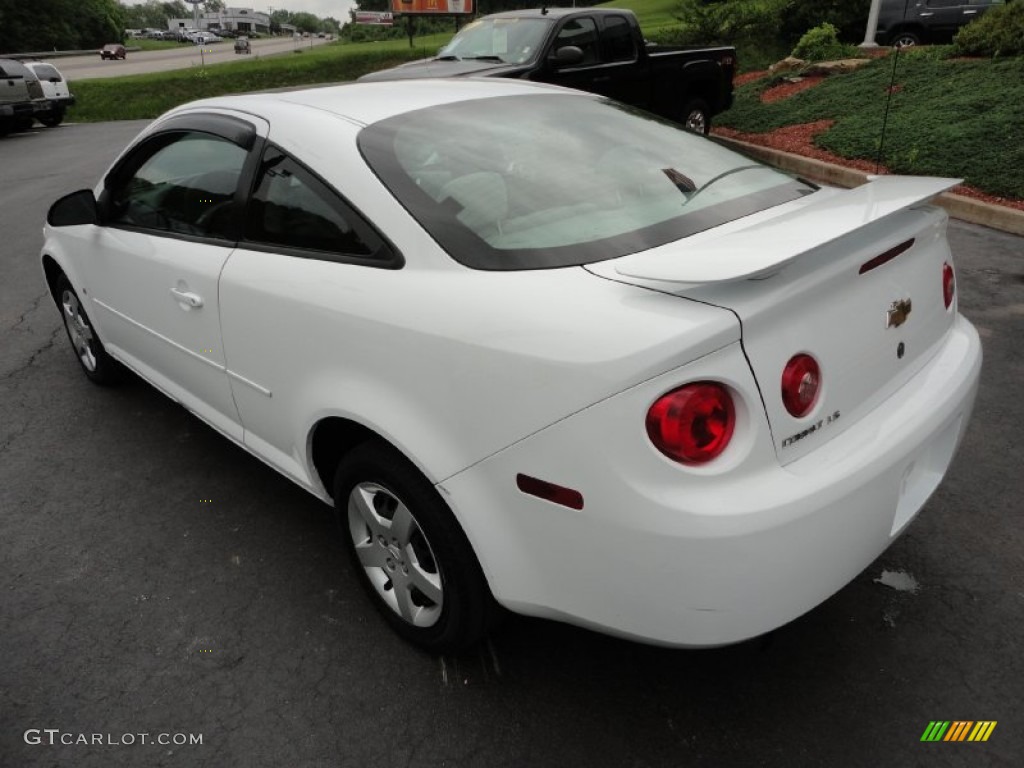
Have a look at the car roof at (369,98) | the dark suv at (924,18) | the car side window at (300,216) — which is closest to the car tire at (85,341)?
the car roof at (369,98)

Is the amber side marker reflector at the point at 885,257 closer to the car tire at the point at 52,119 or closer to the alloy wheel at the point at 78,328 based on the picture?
the alloy wheel at the point at 78,328

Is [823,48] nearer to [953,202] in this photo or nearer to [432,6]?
[953,202]

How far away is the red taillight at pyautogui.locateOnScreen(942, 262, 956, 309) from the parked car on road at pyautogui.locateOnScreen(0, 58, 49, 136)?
19.5 meters

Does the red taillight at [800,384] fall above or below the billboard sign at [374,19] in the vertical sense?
below

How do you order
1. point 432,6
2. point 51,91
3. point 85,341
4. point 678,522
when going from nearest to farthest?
point 678,522 < point 85,341 < point 51,91 < point 432,6

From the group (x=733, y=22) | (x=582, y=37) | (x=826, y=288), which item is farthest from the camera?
(x=733, y=22)

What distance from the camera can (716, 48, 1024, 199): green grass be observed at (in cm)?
768

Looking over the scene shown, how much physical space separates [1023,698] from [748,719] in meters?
0.76

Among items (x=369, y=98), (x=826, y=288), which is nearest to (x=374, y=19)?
(x=369, y=98)

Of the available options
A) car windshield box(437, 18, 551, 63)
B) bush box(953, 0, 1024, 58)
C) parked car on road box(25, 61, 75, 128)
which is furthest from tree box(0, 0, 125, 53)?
bush box(953, 0, 1024, 58)

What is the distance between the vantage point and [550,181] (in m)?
2.31

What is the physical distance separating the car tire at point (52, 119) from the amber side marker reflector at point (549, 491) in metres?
21.7

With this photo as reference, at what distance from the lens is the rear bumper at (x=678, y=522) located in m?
1.59

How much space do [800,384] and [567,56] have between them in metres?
7.49
